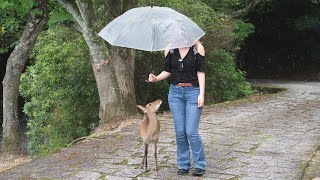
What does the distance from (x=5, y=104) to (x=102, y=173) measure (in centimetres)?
688

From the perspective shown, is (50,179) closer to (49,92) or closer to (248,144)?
(248,144)

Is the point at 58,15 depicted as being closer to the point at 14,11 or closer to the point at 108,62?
the point at 108,62

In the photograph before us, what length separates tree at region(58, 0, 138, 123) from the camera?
1044 centimetres

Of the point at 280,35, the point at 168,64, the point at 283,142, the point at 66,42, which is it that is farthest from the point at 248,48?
the point at 168,64

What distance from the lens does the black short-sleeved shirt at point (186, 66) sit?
568 cm

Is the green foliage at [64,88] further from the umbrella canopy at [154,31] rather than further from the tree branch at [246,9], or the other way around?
the tree branch at [246,9]

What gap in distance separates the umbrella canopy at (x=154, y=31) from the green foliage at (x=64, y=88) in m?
6.26

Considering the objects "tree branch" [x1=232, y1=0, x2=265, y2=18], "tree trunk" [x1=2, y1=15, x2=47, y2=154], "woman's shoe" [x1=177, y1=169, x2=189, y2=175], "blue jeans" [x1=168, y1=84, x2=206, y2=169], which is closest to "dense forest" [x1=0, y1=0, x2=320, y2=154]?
"tree trunk" [x1=2, y1=15, x2=47, y2=154]

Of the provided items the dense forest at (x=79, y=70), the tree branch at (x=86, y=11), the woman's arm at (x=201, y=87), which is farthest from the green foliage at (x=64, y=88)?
the woman's arm at (x=201, y=87)

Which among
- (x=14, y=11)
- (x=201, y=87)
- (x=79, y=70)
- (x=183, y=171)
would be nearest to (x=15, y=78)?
(x=79, y=70)

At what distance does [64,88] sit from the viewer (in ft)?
40.6

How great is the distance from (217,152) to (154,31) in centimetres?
252

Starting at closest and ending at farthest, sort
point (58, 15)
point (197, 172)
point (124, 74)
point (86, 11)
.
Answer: point (197, 172)
point (86, 11)
point (124, 74)
point (58, 15)

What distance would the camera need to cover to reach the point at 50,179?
6051 mm
